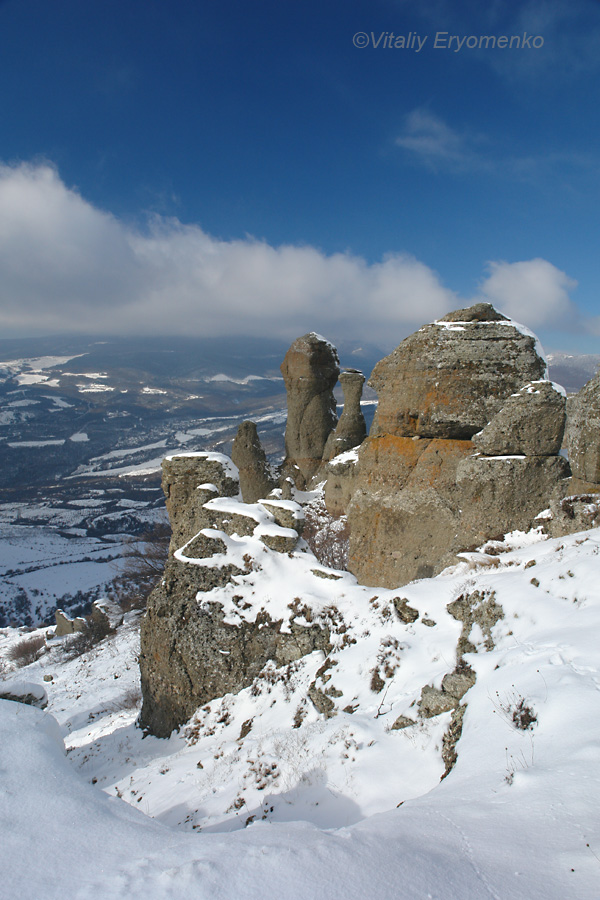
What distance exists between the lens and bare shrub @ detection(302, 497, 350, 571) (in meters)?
20.5

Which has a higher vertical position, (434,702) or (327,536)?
(434,702)

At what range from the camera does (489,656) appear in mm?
5133

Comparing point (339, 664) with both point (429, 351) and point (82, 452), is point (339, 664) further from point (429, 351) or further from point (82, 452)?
point (82, 452)

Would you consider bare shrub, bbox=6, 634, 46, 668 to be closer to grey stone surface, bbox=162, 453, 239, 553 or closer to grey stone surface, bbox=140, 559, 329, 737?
grey stone surface, bbox=162, 453, 239, 553

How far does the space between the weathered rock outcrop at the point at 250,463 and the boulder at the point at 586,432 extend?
20686 millimetres

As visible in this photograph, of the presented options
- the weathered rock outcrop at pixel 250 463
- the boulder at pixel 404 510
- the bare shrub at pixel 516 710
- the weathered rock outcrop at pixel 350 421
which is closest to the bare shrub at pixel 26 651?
the weathered rock outcrop at pixel 250 463

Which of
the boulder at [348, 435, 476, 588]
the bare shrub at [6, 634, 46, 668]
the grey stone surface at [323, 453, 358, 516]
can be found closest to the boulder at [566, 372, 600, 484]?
the boulder at [348, 435, 476, 588]

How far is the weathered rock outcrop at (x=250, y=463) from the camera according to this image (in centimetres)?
2736

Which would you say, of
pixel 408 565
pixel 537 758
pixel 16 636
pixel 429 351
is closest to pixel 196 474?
pixel 408 565

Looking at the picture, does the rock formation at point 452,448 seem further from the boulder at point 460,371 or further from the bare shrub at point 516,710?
the bare shrub at point 516,710

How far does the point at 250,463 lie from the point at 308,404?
6.48m

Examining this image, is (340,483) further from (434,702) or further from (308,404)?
(434,702)

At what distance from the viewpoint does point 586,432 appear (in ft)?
25.3

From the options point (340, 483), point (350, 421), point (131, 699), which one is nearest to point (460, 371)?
point (131, 699)
